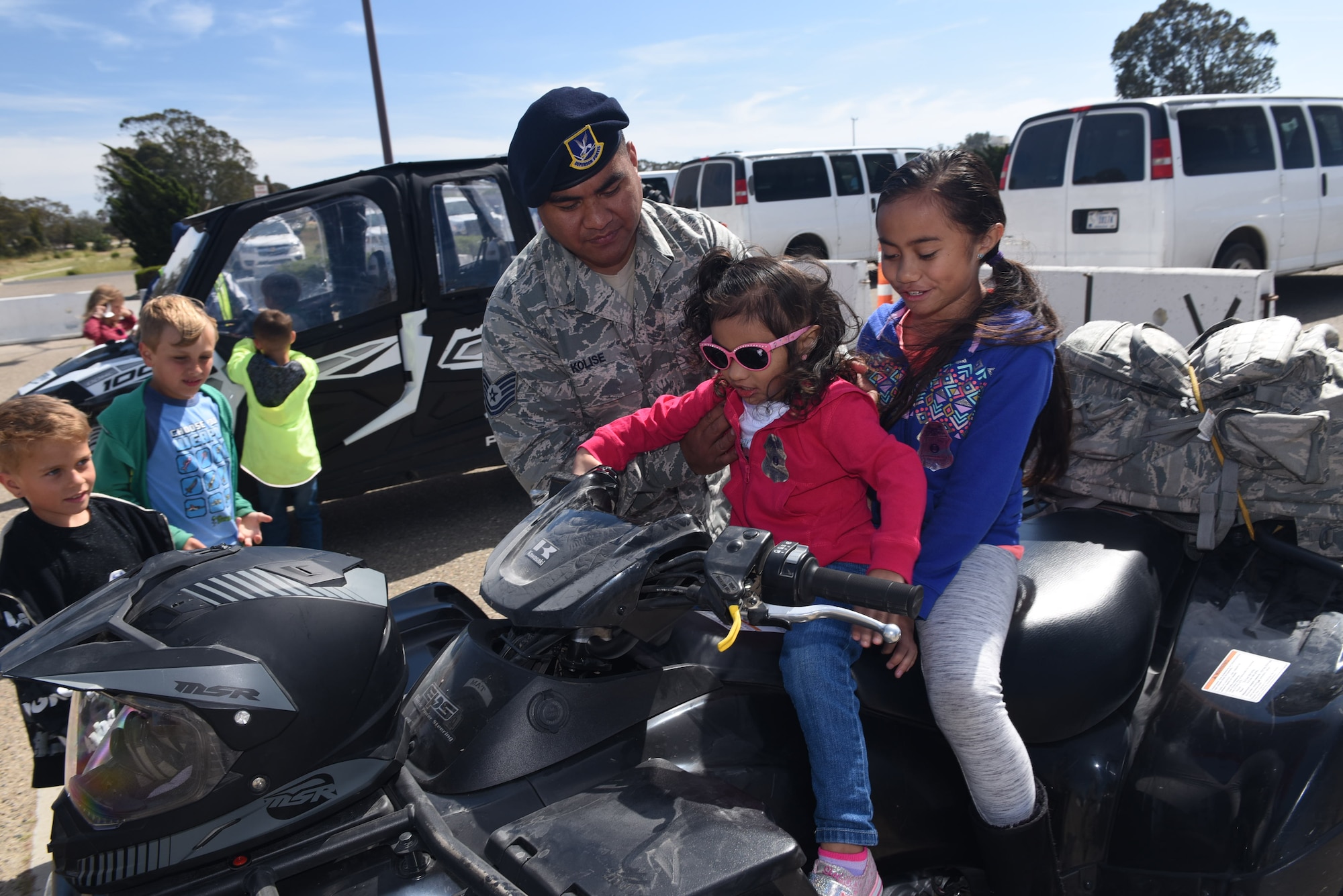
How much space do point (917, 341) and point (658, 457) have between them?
2.61ft

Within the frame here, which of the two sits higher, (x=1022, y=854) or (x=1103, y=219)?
(x=1103, y=219)

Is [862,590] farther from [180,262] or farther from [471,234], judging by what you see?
[180,262]

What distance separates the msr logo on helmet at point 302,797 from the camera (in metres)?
1.30

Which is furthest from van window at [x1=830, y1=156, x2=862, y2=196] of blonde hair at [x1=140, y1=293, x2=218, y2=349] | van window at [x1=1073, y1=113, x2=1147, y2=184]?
blonde hair at [x1=140, y1=293, x2=218, y2=349]

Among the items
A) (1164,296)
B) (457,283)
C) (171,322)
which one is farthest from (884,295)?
(171,322)

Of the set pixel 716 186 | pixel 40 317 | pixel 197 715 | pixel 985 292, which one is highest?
pixel 716 186

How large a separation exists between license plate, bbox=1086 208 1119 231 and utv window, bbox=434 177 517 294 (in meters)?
6.90

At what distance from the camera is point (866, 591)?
51.4 inches

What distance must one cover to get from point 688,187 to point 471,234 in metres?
10.1

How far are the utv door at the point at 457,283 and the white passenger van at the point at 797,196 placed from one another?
8.55m

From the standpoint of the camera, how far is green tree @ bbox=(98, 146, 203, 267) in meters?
30.4

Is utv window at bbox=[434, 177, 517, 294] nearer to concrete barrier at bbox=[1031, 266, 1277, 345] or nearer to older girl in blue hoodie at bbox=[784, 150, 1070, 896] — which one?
concrete barrier at bbox=[1031, 266, 1277, 345]

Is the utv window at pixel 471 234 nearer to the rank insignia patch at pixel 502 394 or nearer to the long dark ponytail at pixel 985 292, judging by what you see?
the rank insignia patch at pixel 502 394

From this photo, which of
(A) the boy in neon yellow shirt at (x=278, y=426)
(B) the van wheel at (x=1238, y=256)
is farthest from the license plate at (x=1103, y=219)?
(A) the boy in neon yellow shirt at (x=278, y=426)
